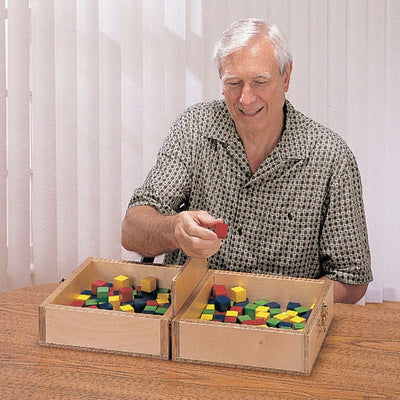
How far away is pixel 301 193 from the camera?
210 centimetres

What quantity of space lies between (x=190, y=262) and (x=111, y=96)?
176 centimetres

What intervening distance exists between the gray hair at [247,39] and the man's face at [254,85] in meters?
0.02

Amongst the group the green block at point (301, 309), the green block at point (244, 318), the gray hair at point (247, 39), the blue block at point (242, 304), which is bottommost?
the green block at point (244, 318)

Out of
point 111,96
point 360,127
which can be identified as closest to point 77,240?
point 111,96

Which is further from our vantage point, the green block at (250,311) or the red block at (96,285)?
the red block at (96,285)

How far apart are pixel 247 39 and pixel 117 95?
4.28 ft

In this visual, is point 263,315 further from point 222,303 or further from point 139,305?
point 139,305

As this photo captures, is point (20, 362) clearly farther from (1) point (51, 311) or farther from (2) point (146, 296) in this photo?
(2) point (146, 296)

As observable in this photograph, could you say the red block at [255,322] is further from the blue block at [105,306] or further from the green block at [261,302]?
the blue block at [105,306]

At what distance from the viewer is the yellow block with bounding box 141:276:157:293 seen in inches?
67.2

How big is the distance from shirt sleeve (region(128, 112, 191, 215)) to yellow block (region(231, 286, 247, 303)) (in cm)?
47

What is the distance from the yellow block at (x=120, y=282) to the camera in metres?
1.72

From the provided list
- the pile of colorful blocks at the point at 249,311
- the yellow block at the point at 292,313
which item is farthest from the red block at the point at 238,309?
the yellow block at the point at 292,313

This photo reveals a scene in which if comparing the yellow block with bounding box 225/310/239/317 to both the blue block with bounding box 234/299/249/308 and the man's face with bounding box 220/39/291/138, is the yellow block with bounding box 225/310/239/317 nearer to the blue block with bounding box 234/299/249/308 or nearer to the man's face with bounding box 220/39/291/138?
the blue block with bounding box 234/299/249/308
